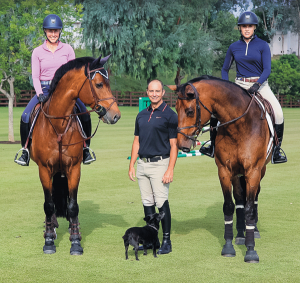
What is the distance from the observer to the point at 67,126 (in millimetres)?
6781

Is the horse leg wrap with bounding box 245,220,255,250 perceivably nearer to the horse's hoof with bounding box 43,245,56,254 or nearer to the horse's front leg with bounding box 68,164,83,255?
the horse's front leg with bounding box 68,164,83,255

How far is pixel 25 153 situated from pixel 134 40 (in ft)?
121

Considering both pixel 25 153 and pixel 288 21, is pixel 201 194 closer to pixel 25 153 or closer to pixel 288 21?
pixel 25 153

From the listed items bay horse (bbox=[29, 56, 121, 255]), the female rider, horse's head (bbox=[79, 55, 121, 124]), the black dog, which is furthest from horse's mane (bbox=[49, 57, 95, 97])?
the black dog

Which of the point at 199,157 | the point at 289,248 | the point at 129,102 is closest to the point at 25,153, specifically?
the point at 289,248

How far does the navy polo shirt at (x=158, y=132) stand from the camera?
6.59 metres

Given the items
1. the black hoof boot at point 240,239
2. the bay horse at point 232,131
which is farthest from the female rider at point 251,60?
the black hoof boot at point 240,239

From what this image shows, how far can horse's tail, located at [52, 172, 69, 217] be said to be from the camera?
301 inches

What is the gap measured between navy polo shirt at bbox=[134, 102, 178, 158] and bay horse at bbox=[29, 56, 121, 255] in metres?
0.62

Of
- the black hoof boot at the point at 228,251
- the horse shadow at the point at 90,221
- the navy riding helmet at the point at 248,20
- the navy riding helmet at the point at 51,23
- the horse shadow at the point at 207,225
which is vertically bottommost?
the horse shadow at the point at 90,221

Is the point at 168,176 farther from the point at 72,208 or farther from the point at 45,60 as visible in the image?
the point at 45,60

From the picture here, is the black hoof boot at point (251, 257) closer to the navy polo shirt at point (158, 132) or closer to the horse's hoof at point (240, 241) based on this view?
the horse's hoof at point (240, 241)

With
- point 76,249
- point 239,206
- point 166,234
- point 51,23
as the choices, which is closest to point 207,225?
point 239,206

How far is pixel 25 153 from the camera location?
7.34m
